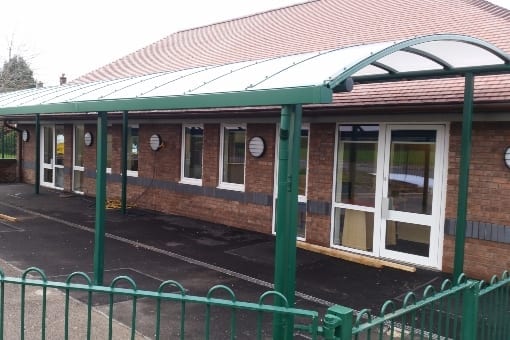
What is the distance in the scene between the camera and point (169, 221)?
38.2 ft

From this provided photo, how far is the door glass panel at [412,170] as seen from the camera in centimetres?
798

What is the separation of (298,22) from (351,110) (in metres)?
6.85

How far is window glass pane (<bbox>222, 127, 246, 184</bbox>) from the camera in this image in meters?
11.1

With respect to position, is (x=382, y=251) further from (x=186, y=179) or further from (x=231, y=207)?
(x=186, y=179)

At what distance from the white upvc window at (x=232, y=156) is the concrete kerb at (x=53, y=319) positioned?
18.4 feet

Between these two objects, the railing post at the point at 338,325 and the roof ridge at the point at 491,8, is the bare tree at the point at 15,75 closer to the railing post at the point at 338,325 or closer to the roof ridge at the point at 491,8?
the roof ridge at the point at 491,8

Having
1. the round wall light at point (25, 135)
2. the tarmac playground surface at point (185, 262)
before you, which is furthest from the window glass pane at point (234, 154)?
the round wall light at point (25, 135)

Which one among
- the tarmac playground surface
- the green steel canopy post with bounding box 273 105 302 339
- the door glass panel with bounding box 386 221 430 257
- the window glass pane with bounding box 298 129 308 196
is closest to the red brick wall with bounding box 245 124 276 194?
the window glass pane with bounding box 298 129 308 196

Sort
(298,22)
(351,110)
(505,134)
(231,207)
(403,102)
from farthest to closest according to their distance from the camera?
(298,22)
(231,207)
(351,110)
(403,102)
(505,134)

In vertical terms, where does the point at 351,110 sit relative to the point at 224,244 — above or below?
above

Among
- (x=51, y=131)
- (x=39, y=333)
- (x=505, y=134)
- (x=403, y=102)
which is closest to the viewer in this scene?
(x=39, y=333)

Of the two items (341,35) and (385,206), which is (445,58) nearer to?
(385,206)

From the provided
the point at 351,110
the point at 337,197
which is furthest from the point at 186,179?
Answer: the point at 351,110

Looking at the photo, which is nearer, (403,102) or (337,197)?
(403,102)
